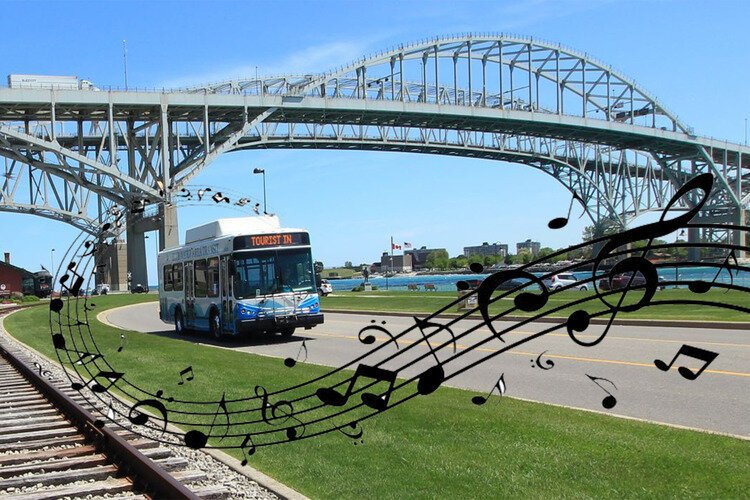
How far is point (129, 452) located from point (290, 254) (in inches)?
520

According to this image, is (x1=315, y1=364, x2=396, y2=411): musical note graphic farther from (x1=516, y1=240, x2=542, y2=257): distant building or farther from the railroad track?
the railroad track

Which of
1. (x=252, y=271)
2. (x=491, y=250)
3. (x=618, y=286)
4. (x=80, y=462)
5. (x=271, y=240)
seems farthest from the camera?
(x=252, y=271)

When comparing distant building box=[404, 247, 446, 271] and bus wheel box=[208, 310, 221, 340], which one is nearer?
distant building box=[404, 247, 446, 271]

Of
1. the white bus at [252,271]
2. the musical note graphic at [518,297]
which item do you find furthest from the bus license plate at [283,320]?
the musical note graphic at [518,297]

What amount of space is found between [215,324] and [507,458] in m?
17.2

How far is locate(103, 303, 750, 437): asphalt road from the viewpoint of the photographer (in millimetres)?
9930

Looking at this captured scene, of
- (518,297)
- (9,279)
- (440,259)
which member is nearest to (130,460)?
(440,259)

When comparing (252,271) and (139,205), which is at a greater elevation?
(139,205)

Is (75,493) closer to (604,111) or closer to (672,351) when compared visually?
(672,351)

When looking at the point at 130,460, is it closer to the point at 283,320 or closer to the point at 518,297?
the point at 518,297

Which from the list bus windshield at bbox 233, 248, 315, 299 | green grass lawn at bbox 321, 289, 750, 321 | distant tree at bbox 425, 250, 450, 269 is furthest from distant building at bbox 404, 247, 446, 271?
bus windshield at bbox 233, 248, 315, 299

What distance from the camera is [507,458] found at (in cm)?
664

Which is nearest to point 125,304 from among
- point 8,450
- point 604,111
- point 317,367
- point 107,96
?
point 107,96

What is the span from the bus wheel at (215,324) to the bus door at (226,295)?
577 mm
